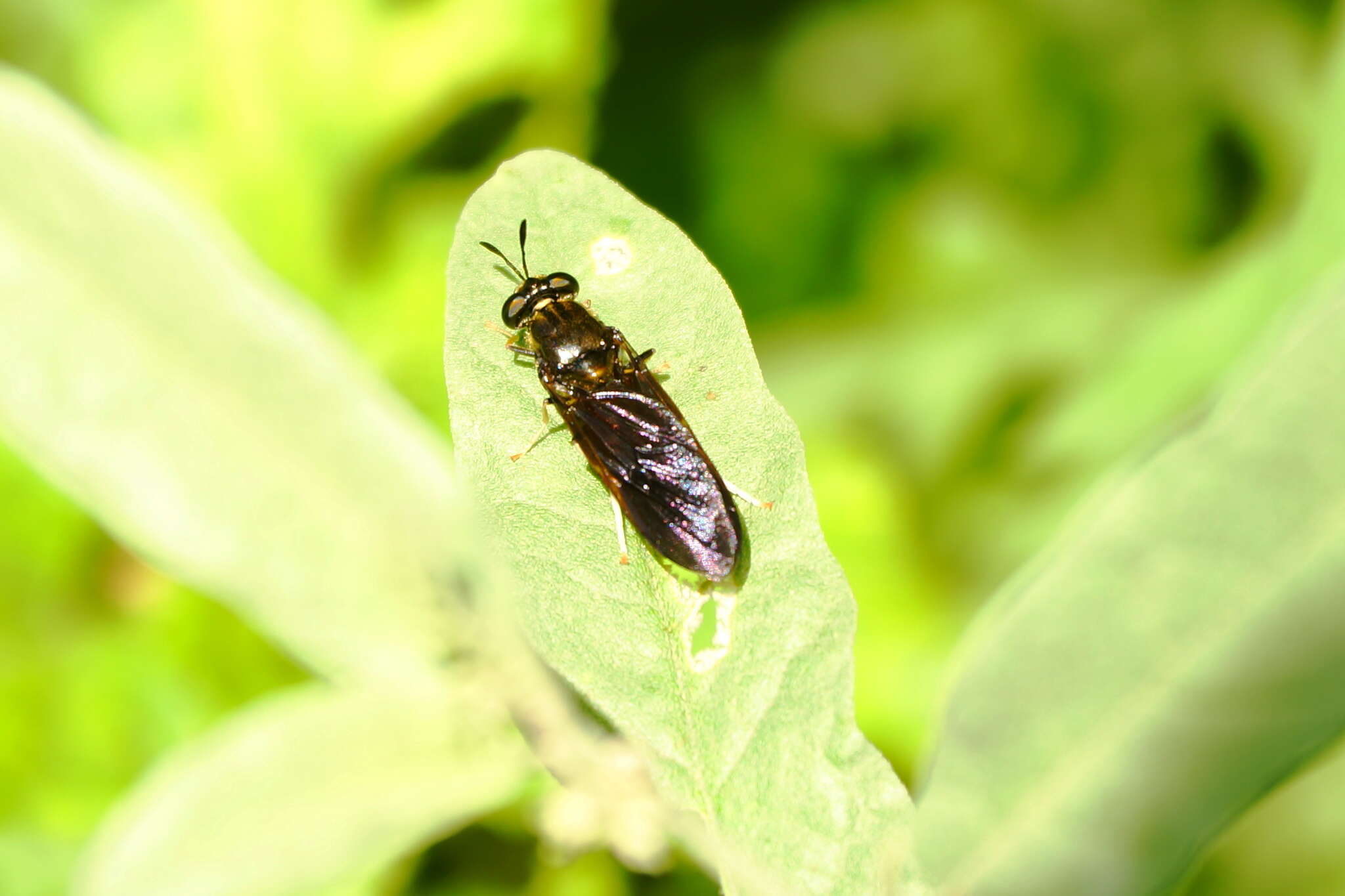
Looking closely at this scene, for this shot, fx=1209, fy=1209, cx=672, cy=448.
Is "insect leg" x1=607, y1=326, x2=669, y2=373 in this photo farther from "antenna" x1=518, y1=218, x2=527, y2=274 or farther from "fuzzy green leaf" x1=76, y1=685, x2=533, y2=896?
"fuzzy green leaf" x1=76, y1=685, x2=533, y2=896

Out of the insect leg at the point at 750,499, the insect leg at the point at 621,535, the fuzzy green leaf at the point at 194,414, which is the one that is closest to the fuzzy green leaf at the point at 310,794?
the fuzzy green leaf at the point at 194,414

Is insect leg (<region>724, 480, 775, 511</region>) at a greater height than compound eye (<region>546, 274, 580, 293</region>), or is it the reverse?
compound eye (<region>546, 274, 580, 293</region>)

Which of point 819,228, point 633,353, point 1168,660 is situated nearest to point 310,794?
point 633,353

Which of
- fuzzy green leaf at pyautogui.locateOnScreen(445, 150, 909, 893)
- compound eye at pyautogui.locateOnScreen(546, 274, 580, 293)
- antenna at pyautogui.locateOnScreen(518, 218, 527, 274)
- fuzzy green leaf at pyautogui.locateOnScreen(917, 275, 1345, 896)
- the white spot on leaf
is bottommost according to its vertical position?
fuzzy green leaf at pyautogui.locateOnScreen(917, 275, 1345, 896)

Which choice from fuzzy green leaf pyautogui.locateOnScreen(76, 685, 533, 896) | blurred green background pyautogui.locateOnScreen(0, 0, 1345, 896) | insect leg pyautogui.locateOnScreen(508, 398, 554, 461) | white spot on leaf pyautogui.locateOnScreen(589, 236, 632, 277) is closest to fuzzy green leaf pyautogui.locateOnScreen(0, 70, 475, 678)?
fuzzy green leaf pyautogui.locateOnScreen(76, 685, 533, 896)

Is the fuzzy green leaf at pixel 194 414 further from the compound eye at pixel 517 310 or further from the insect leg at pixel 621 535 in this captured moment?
the compound eye at pixel 517 310

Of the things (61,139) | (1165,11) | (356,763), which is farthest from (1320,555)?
(1165,11)

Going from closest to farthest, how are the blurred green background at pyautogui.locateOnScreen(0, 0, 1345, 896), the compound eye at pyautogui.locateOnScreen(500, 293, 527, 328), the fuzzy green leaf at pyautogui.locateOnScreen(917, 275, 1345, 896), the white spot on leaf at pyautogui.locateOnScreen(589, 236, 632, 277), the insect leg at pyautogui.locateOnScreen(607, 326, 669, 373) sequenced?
the fuzzy green leaf at pyautogui.locateOnScreen(917, 275, 1345, 896)
the white spot on leaf at pyautogui.locateOnScreen(589, 236, 632, 277)
the insect leg at pyautogui.locateOnScreen(607, 326, 669, 373)
the compound eye at pyautogui.locateOnScreen(500, 293, 527, 328)
the blurred green background at pyautogui.locateOnScreen(0, 0, 1345, 896)

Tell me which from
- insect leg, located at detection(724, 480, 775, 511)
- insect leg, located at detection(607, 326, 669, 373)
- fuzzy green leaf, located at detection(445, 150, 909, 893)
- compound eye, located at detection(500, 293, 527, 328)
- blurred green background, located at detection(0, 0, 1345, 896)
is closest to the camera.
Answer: fuzzy green leaf, located at detection(445, 150, 909, 893)
